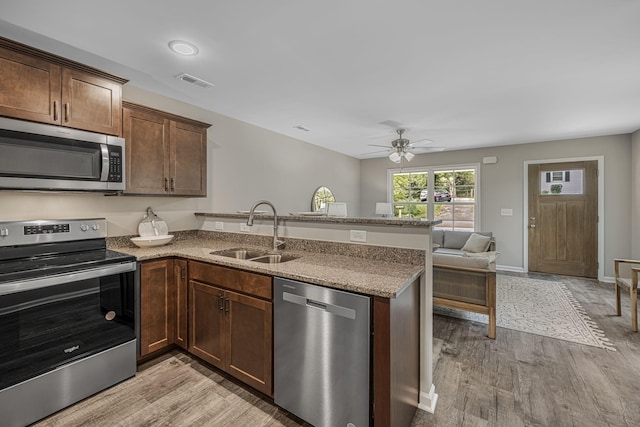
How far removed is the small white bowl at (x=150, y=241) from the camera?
2666mm

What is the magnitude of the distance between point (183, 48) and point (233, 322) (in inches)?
84.8

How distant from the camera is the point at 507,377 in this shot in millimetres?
2234

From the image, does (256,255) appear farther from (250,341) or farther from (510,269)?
(510,269)

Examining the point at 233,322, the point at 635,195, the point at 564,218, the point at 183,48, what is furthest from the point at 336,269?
the point at 635,195

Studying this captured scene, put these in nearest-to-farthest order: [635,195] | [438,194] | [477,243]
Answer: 1. [635,195]
2. [477,243]
3. [438,194]

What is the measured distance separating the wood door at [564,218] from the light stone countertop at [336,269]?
5.18 m

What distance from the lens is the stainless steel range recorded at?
1.66m

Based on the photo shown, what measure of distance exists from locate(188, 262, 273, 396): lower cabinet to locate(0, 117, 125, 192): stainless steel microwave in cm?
101

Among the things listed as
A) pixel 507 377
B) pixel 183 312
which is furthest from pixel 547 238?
pixel 183 312

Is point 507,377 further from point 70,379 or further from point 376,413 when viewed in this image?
point 70,379

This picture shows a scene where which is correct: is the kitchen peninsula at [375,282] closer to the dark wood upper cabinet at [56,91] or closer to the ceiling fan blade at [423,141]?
the dark wood upper cabinet at [56,91]

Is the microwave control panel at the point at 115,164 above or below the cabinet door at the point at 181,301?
above

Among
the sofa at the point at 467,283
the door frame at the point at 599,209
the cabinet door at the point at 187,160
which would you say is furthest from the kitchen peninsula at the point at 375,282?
the door frame at the point at 599,209

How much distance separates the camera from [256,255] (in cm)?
253
